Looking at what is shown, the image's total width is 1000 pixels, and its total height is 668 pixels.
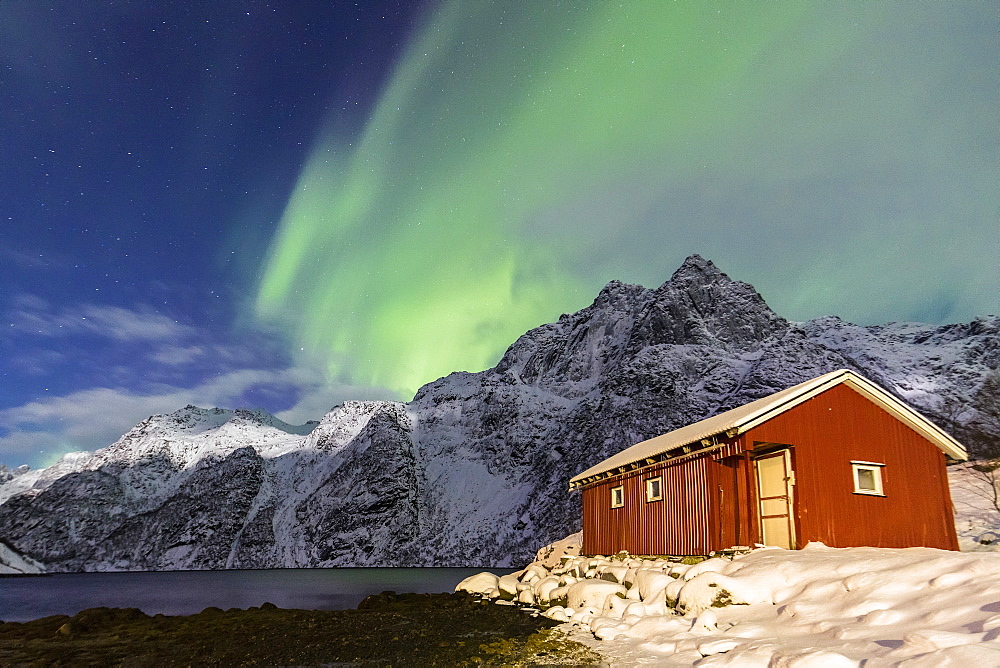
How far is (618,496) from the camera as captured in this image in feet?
97.0

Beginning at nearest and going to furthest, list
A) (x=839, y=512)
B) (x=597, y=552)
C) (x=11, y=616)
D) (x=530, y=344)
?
(x=839, y=512)
(x=597, y=552)
(x=11, y=616)
(x=530, y=344)

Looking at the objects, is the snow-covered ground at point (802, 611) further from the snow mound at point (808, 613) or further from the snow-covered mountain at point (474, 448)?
the snow-covered mountain at point (474, 448)

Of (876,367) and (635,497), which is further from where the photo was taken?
(876,367)

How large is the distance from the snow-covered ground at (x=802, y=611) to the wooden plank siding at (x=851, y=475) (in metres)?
1.72

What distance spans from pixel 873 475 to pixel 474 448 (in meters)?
116

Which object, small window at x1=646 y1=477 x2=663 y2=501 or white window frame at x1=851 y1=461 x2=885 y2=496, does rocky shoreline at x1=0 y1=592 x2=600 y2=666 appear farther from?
white window frame at x1=851 y1=461 x2=885 y2=496

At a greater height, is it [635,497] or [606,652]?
[635,497]

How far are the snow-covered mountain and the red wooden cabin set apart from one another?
66925 mm

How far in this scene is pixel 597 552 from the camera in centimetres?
3162

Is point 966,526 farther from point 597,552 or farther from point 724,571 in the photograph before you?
point 724,571

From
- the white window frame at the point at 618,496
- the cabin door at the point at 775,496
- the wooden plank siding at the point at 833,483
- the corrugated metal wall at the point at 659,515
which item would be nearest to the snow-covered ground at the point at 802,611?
the wooden plank siding at the point at 833,483

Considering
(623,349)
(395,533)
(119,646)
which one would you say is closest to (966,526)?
(119,646)

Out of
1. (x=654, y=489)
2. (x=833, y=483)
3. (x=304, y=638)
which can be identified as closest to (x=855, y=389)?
(x=833, y=483)

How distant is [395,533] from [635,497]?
100843mm
